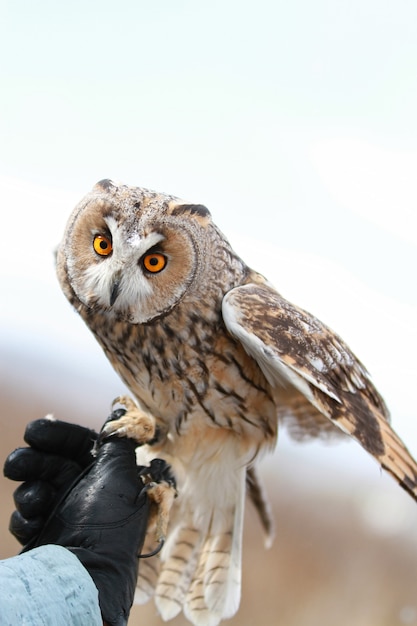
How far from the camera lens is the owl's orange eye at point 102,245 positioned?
1338 mm

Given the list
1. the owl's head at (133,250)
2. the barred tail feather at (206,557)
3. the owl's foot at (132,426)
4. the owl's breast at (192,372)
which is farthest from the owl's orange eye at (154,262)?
the barred tail feather at (206,557)

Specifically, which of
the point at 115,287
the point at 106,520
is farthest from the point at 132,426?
the point at 115,287

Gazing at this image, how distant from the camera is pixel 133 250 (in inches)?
49.9

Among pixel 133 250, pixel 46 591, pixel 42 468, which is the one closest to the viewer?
pixel 46 591

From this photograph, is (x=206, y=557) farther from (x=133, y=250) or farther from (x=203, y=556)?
(x=133, y=250)

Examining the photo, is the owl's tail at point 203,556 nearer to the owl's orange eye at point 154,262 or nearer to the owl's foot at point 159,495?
the owl's foot at point 159,495

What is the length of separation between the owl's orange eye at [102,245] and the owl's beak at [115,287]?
3.3 inches

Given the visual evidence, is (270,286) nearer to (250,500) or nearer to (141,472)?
(141,472)

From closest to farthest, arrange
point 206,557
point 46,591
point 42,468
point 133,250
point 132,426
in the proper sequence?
point 46,591
point 133,250
point 42,468
point 132,426
point 206,557

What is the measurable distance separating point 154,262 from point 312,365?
1.33 ft

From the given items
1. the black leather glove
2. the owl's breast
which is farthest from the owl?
the black leather glove

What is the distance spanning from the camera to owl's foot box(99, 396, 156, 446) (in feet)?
4.87

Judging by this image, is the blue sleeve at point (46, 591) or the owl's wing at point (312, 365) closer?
the blue sleeve at point (46, 591)

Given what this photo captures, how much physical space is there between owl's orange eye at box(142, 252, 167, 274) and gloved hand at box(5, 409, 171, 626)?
0.42 m
